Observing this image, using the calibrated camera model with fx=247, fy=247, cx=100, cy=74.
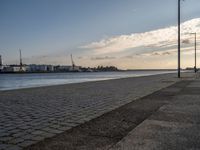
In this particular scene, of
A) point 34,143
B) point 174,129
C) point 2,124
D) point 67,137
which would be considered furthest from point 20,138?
point 174,129

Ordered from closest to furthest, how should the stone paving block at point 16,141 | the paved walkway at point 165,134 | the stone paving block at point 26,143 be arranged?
the paved walkway at point 165,134
the stone paving block at point 26,143
the stone paving block at point 16,141

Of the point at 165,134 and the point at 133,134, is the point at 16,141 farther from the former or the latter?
the point at 165,134

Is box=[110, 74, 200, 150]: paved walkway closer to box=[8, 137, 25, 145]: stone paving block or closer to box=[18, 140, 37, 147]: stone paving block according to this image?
box=[18, 140, 37, 147]: stone paving block

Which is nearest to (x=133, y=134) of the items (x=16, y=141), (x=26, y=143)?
(x=26, y=143)

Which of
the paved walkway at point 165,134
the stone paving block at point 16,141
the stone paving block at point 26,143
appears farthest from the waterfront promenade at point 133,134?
the stone paving block at point 16,141

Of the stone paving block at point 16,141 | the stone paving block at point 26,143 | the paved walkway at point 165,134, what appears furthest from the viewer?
the stone paving block at point 16,141

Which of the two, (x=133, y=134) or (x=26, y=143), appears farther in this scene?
(x=133, y=134)

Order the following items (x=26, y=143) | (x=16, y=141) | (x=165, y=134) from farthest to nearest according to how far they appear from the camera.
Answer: (x=165, y=134), (x=16, y=141), (x=26, y=143)

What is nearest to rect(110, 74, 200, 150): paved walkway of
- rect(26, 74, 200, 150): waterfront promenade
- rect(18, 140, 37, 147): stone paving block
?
rect(26, 74, 200, 150): waterfront promenade

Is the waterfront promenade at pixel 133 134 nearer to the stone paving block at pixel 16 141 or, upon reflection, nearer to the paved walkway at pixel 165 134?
the paved walkway at pixel 165 134

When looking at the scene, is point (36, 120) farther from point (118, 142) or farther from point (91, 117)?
point (118, 142)

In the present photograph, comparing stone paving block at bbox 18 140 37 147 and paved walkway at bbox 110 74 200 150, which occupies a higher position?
paved walkway at bbox 110 74 200 150

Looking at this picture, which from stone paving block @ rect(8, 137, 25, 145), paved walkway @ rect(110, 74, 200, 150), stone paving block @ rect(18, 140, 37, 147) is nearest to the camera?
paved walkway @ rect(110, 74, 200, 150)

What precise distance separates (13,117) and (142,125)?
369cm
